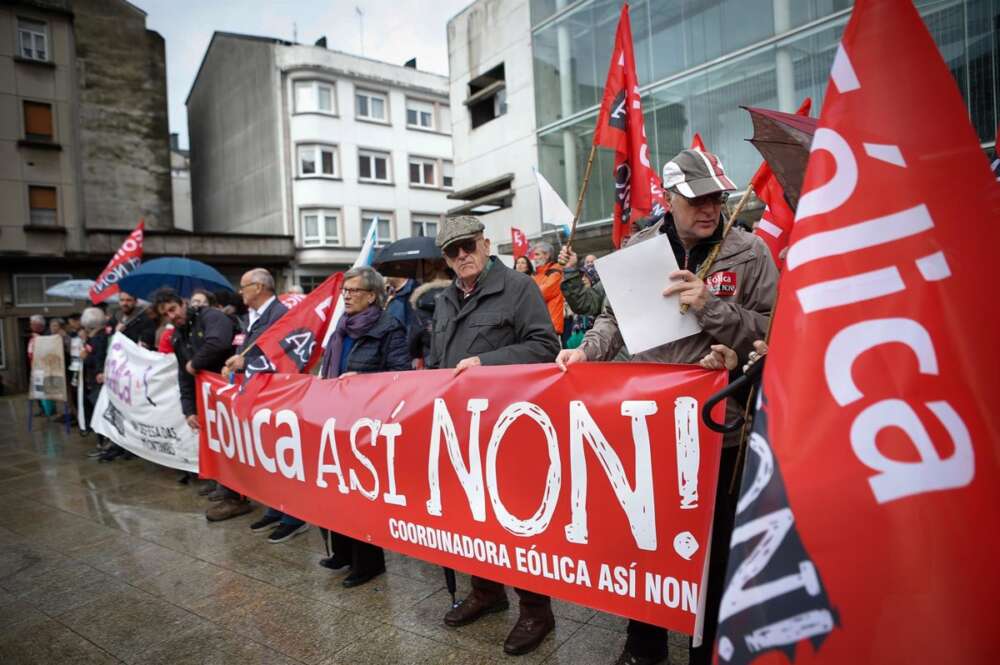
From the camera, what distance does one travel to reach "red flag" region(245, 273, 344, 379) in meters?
4.51

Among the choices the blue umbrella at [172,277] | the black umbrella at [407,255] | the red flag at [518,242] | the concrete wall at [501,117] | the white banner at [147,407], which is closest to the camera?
the black umbrella at [407,255]

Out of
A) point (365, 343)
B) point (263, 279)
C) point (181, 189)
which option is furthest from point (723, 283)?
point (181, 189)

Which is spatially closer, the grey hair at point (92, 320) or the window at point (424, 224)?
the grey hair at point (92, 320)

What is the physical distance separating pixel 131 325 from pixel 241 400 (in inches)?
154

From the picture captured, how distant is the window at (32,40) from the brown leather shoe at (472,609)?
29747 millimetres

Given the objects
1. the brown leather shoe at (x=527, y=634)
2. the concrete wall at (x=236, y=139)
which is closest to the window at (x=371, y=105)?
the concrete wall at (x=236, y=139)

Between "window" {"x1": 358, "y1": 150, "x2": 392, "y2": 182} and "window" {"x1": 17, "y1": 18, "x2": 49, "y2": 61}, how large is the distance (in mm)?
13078

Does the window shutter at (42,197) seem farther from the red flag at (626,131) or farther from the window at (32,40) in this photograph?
the red flag at (626,131)

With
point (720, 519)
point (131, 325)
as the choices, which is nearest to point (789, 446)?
point (720, 519)

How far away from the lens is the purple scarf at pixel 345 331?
3906mm

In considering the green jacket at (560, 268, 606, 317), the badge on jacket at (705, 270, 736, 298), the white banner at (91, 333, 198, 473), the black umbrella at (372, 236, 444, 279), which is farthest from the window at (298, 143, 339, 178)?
the badge on jacket at (705, 270, 736, 298)

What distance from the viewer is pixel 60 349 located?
10.5m

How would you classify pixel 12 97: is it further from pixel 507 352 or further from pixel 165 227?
pixel 507 352

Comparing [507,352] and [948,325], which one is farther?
[507,352]
